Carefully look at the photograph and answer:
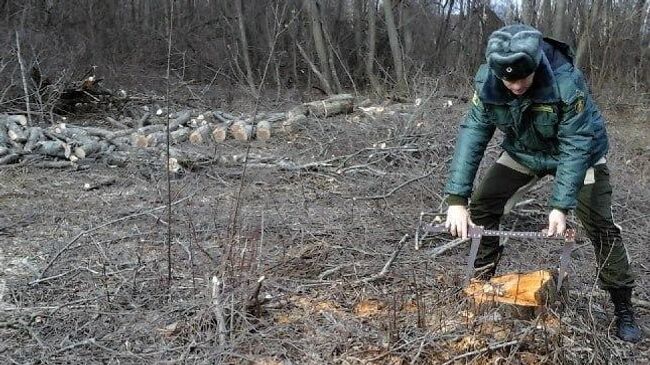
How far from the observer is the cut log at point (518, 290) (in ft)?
9.90

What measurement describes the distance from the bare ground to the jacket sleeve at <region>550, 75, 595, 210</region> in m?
0.48

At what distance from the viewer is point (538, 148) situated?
3.17 metres

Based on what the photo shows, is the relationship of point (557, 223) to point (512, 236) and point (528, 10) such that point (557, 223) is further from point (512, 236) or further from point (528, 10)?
point (528, 10)

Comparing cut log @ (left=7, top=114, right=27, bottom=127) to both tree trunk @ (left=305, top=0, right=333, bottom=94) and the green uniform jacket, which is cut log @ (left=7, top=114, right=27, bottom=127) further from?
tree trunk @ (left=305, top=0, right=333, bottom=94)

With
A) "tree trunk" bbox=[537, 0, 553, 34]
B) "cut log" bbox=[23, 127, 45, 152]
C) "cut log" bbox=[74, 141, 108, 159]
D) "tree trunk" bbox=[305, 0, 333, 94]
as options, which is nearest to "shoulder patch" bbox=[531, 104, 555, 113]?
"cut log" bbox=[74, 141, 108, 159]

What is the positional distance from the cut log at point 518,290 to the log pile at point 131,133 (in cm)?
400

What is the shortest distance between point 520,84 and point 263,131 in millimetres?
6621

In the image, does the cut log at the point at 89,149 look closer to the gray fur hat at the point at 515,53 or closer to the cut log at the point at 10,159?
the cut log at the point at 10,159

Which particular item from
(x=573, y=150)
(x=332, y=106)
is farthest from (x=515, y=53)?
(x=332, y=106)

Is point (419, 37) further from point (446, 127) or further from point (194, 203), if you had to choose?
point (194, 203)

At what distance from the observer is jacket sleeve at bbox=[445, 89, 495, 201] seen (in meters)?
3.16

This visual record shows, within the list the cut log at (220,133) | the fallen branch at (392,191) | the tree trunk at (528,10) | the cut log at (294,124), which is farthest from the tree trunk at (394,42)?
the fallen branch at (392,191)

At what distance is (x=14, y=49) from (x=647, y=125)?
33.3 feet

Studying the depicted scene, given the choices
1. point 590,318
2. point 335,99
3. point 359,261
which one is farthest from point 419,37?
point 590,318
